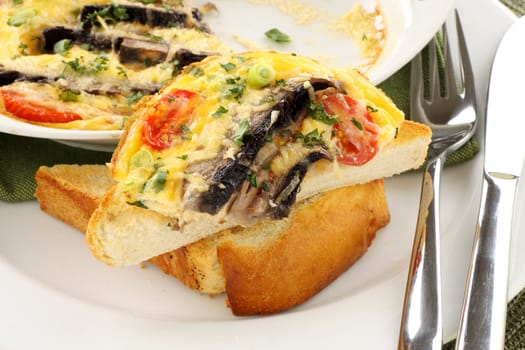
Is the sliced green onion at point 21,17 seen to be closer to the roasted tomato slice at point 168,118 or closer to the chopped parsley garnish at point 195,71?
the chopped parsley garnish at point 195,71

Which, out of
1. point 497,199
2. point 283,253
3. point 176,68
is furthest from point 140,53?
point 497,199

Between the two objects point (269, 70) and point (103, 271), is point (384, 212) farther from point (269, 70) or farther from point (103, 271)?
point (103, 271)

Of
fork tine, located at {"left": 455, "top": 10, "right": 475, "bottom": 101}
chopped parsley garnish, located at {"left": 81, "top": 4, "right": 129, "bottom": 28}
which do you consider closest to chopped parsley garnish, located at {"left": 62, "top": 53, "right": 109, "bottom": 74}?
chopped parsley garnish, located at {"left": 81, "top": 4, "right": 129, "bottom": 28}

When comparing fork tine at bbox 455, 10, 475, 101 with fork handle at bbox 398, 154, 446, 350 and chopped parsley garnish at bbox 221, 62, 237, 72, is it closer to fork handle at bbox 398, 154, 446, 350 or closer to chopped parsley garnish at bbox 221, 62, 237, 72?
fork handle at bbox 398, 154, 446, 350

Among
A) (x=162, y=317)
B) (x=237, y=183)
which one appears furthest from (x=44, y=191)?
(x=237, y=183)

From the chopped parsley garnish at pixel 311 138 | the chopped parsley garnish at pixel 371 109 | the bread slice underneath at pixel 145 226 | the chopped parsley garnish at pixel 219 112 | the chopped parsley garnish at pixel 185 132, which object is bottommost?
the bread slice underneath at pixel 145 226

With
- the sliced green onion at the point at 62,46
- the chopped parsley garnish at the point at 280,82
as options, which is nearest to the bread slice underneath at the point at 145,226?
the chopped parsley garnish at the point at 280,82

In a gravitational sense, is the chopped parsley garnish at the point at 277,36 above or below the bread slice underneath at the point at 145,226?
below
